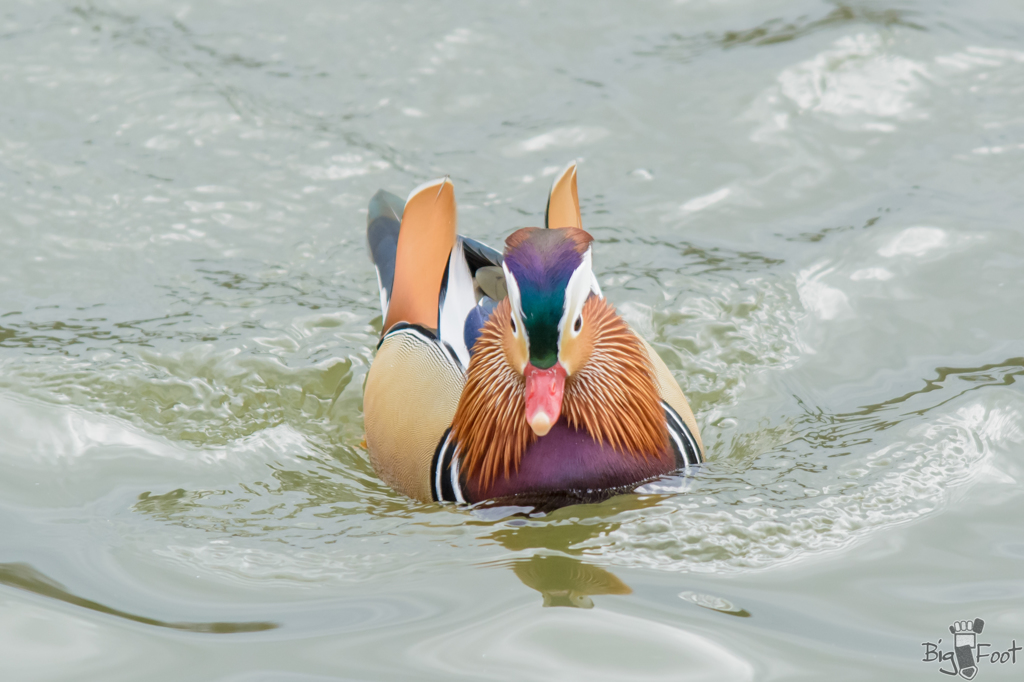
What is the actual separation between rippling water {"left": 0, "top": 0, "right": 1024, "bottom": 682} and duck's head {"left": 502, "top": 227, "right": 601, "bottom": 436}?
421mm

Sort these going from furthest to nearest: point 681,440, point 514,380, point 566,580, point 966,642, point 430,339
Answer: point 430,339
point 681,440
point 514,380
point 566,580
point 966,642

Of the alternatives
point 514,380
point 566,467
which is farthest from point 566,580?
point 514,380

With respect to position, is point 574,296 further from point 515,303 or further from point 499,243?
point 499,243

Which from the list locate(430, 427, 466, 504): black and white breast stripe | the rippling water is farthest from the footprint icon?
locate(430, 427, 466, 504): black and white breast stripe

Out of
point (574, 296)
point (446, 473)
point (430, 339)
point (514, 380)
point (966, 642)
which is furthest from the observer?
point (430, 339)

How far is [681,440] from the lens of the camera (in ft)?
12.7

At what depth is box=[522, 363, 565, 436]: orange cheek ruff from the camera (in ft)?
10.7

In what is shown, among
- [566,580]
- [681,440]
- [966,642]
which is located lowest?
[966,642]

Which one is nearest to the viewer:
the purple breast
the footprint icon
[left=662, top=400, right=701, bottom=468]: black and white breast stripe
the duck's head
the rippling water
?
the footprint icon

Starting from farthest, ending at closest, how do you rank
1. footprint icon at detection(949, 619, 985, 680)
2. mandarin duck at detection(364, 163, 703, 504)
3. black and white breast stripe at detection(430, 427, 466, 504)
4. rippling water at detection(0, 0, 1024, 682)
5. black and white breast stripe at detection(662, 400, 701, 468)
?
black and white breast stripe at detection(662, 400, 701, 468)
black and white breast stripe at detection(430, 427, 466, 504)
mandarin duck at detection(364, 163, 703, 504)
rippling water at detection(0, 0, 1024, 682)
footprint icon at detection(949, 619, 985, 680)

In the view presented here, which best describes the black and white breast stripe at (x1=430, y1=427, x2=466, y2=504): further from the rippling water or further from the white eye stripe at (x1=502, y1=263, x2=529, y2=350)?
the white eye stripe at (x1=502, y1=263, x2=529, y2=350)

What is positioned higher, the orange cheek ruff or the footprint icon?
the orange cheek ruff

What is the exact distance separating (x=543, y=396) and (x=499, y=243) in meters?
2.63

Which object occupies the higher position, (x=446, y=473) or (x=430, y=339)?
(x=430, y=339)
